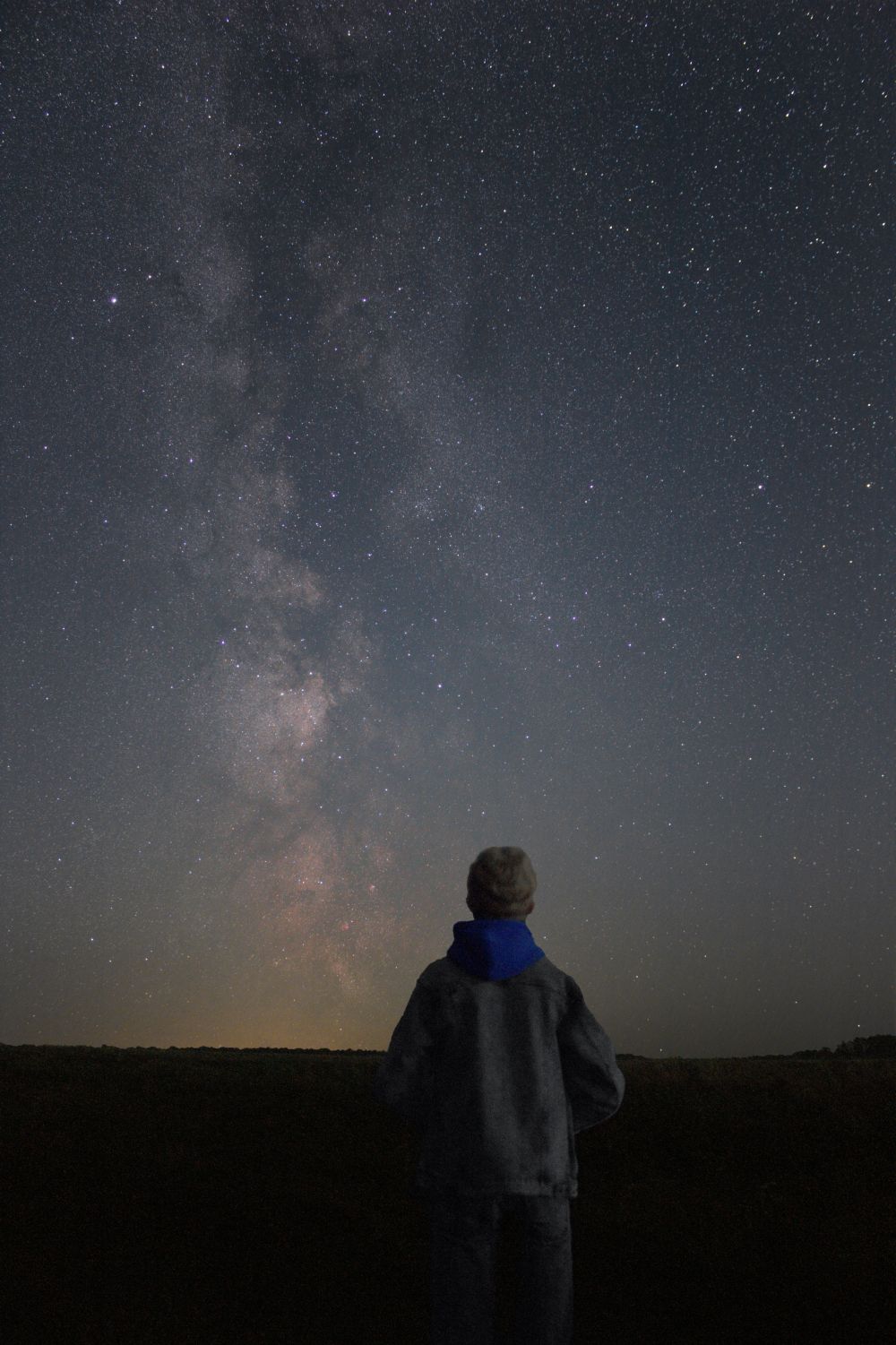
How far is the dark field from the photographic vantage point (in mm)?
4875

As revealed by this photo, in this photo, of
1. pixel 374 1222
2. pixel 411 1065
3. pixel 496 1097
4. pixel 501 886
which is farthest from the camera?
pixel 374 1222

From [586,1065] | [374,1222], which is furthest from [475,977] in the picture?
[374,1222]

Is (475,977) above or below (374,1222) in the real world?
above

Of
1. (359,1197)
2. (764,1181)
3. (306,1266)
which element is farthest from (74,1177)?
(764,1181)

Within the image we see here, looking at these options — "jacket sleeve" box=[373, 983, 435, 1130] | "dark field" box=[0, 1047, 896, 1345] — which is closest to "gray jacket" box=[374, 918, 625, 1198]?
"jacket sleeve" box=[373, 983, 435, 1130]

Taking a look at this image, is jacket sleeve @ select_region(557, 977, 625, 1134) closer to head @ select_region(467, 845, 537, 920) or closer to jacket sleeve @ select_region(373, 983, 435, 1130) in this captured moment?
head @ select_region(467, 845, 537, 920)

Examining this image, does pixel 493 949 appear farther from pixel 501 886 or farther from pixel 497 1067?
pixel 497 1067

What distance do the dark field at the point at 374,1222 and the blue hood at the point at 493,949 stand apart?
2687 mm

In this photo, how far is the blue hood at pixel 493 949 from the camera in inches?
136

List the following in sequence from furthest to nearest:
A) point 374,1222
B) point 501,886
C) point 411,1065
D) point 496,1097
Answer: point 374,1222 → point 501,886 → point 411,1065 → point 496,1097

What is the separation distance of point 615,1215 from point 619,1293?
5.24 feet

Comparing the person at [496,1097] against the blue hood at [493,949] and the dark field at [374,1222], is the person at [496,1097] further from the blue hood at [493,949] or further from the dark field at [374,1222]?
the dark field at [374,1222]

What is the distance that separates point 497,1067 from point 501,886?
709 millimetres

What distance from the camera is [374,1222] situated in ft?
22.1
